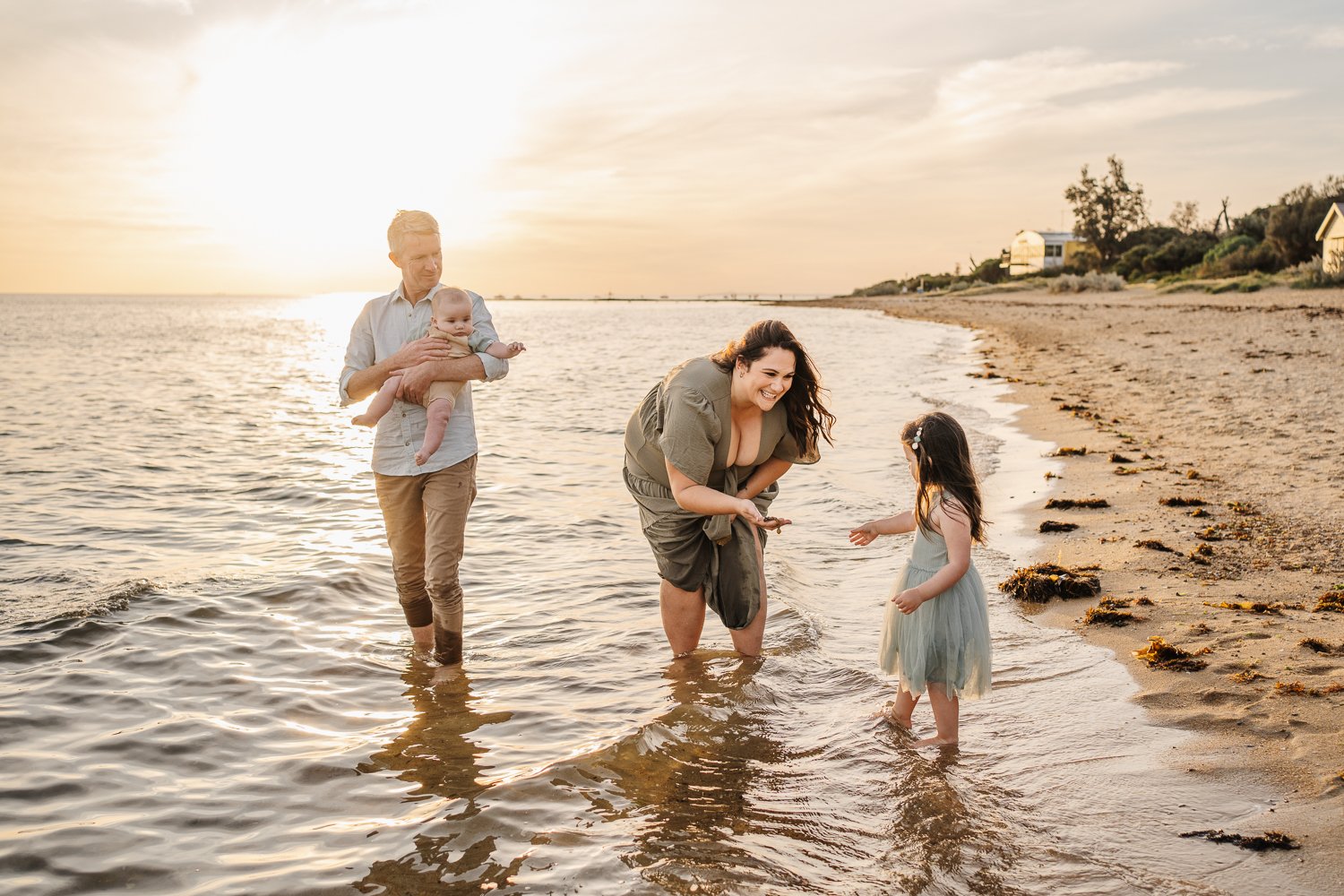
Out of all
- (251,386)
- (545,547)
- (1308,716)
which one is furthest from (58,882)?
(251,386)

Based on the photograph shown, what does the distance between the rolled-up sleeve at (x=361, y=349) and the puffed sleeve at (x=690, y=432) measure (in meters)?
1.80

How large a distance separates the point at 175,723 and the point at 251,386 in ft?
81.6

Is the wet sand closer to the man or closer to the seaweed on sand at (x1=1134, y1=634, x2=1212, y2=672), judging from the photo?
the seaweed on sand at (x1=1134, y1=634, x2=1212, y2=672)

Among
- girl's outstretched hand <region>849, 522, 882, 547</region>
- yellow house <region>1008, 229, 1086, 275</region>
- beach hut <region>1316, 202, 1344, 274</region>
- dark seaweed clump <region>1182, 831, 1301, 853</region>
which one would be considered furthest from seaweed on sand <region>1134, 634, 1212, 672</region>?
yellow house <region>1008, 229, 1086, 275</region>

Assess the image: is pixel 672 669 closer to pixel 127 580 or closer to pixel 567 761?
Result: pixel 567 761

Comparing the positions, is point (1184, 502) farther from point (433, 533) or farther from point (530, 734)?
point (433, 533)

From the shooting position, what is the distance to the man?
486 cm

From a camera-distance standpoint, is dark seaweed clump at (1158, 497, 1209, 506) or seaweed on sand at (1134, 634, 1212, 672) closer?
seaweed on sand at (1134, 634, 1212, 672)

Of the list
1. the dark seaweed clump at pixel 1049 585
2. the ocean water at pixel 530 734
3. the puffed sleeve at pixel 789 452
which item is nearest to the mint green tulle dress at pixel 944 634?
the ocean water at pixel 530 734

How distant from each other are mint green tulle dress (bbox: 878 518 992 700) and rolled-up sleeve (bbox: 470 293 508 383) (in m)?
2.26

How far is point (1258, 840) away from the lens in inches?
127

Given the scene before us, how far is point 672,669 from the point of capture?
564 cm

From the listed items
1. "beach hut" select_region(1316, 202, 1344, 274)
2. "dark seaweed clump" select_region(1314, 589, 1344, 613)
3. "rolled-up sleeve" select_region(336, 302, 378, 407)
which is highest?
"beach hut" select_region(1316, 202, 1344, 274)

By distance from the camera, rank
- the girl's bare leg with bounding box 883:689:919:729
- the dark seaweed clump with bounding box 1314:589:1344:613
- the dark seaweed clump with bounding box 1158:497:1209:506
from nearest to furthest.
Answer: the girl's bare leg with bounding box 883:689:919:729
the dark seaweed clump with bounding box 1314:589:1344:613
the dark seaweed clump with bounding box 1158:497:1209:506
